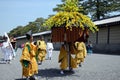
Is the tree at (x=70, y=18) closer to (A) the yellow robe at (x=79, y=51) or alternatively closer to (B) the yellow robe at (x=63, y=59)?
(B) the yellow robe at (x=63, y=59)

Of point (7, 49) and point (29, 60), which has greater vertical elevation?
point (29, 60)

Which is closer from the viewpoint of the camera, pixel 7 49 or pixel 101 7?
pixel 7 49

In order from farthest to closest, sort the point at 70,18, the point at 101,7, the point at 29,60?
the point at 101,7
the point at 70,18
the point at 29,60

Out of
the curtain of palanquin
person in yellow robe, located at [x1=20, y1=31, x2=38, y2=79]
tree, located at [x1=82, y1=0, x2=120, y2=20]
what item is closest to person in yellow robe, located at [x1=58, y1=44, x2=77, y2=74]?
the curtain of palanquin

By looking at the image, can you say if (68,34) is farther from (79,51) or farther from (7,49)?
(7,49)

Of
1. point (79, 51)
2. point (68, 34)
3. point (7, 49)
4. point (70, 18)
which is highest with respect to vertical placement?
point (70, 18)

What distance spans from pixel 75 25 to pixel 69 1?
108cm

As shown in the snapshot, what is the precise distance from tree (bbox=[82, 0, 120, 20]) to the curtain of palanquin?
42.1m

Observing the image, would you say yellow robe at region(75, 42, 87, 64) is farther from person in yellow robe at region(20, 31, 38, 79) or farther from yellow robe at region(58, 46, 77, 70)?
person in yellow robe at region(20, 31, 38, 79)

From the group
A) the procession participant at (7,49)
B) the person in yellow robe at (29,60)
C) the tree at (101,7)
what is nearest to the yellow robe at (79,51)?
the person in yellow robe at (29,60)

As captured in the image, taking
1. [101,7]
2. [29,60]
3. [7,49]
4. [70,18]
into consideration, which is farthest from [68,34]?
[101,7]

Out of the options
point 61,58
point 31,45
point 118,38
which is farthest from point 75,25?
point 118,38

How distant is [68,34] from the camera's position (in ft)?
39.2

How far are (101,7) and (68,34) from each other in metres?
44.3
